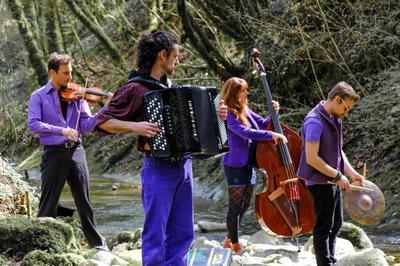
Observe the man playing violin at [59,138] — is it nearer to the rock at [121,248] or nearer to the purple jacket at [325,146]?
the rock at [121,248]

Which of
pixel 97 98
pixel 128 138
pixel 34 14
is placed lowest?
pixel 128 138

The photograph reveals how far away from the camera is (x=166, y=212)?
5242mm

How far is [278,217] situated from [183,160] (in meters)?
2.64

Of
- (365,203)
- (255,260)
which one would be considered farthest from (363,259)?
(255,260)

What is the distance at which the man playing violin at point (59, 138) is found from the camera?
7508 millimetres

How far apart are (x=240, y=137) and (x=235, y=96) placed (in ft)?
1.28

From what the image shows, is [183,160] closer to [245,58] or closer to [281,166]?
[281,166]

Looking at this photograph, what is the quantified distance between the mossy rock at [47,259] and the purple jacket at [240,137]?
1873 mm

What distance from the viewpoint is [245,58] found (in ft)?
49.0

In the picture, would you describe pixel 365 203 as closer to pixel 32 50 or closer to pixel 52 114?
pixel 52 114

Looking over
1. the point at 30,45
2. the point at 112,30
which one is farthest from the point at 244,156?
the point at 112,30

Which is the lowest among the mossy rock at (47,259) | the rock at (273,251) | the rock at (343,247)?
the rock at (273,251)

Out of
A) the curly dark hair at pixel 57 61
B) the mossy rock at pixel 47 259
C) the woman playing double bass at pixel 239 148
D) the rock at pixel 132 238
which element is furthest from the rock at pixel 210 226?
the mossy rock at pixel 47 259

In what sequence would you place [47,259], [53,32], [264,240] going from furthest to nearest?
[53,32], [264,240], [47,259]
